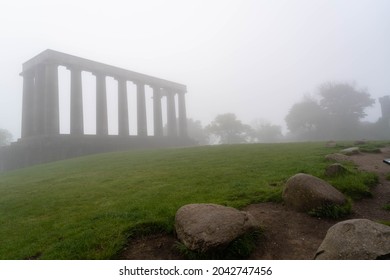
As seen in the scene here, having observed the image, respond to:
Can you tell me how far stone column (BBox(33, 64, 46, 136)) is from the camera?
4678 cm

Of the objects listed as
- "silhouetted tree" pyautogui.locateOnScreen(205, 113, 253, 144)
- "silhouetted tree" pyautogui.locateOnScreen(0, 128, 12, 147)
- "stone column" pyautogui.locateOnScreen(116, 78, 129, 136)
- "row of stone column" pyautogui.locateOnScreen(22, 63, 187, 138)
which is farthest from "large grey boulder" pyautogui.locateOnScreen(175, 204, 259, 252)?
"silhouetted tree" pyautogui.locateOnScreen(0, 128, 12, 147)

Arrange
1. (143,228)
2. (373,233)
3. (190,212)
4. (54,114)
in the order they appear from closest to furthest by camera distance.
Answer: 1. (373,233)
2. (190,212)
3. (143,228)
4. (54,114)

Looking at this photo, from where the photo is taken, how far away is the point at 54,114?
45.6m

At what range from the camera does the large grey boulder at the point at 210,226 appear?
5684 mm

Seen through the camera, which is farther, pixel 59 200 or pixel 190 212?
pixel 59 200

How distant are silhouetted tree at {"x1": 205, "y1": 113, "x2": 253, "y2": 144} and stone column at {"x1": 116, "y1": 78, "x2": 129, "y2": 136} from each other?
4564cm

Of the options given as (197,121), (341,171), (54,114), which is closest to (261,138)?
(197,121)

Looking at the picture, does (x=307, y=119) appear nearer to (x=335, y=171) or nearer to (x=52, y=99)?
(x=52, y=99)

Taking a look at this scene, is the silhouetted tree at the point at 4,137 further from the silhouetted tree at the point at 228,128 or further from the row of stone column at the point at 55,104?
the silhouetted tree at the point at 228,128

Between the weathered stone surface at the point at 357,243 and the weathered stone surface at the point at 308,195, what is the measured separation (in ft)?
7.30

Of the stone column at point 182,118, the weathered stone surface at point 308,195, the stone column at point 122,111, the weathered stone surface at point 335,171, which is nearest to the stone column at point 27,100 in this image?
the stone column at point 122,111

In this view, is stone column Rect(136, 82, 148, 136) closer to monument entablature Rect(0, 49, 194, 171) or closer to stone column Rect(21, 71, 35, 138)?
monument entablature Rect(0, 49, 194, 171)
